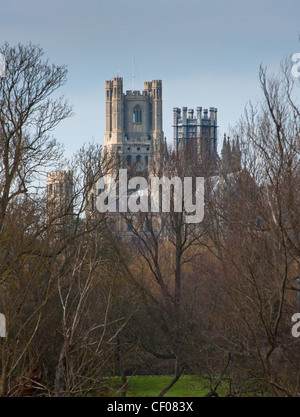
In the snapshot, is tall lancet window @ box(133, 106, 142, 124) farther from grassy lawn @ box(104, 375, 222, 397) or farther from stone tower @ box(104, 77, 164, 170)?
grassy lawn @ box(104, 375, 222, 397)

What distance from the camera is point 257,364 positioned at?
56.0 feet

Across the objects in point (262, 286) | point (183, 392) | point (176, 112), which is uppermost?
point (176, 112)

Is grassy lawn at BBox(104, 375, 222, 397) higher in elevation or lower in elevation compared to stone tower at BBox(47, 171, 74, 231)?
lower

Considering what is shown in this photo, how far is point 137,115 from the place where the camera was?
493 ft

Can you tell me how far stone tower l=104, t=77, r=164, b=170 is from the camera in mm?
146375

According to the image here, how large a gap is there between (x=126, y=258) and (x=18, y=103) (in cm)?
621

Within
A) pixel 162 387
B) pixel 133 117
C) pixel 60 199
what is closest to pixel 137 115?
pixel 133 117

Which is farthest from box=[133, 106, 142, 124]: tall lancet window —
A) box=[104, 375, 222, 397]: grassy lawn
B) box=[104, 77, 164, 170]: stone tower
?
box=[104, 375, 222, 397]: grassy lawn

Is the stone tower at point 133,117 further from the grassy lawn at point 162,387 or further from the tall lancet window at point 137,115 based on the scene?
the grassy lawn at point 162,387

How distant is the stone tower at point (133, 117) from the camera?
146375 millimetres

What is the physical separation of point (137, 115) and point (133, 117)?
90 centimetres
